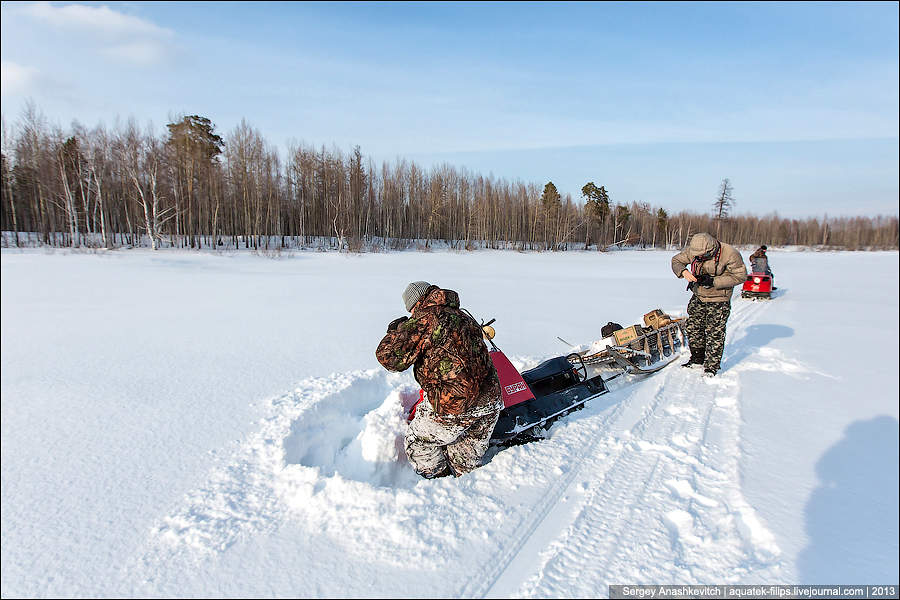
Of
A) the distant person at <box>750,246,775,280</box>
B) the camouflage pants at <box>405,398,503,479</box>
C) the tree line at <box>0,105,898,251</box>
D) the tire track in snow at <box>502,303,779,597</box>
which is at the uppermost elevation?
the tree line at <box>0,105,898,251</box>

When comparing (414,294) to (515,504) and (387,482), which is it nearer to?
(387,482)

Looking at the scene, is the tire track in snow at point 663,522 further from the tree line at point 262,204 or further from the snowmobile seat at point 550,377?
the tree line at point 262,204

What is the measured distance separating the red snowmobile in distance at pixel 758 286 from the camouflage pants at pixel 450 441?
10.5 metres

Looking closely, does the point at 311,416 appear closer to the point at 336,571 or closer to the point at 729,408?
the point at 336,571

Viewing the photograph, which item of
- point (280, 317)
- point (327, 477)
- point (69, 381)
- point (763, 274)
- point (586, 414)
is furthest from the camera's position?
point (763, 274)

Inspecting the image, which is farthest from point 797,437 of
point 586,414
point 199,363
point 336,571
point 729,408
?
point 199,363

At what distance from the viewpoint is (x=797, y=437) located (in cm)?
296

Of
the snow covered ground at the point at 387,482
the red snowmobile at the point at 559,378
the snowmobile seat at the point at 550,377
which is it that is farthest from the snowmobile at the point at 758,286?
the snowmobile seat at the point at 550,377

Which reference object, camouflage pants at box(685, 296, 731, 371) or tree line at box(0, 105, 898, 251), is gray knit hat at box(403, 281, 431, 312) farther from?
tree line at box(0, 105, 898, 251)

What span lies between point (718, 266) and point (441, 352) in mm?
3741

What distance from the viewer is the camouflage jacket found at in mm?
2420

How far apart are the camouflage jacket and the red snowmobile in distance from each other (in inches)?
416

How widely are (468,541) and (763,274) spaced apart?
11.5 meters

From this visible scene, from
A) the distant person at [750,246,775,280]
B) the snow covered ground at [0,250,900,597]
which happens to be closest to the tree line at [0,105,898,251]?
the distant person at [750,246,775,280]
